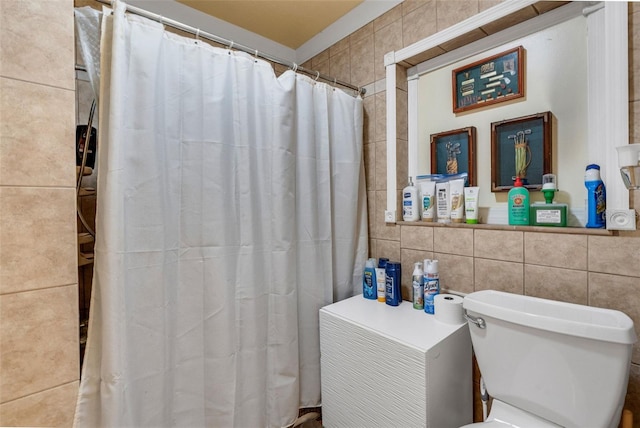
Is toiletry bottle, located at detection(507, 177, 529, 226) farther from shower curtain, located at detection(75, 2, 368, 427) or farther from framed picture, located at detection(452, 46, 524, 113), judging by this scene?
shower curtain, located at detection(75, 2, 368, 427)

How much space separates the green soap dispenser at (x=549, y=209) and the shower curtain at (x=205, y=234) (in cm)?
90

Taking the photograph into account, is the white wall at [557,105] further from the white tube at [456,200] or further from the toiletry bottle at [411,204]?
the toiletry bottle at [411,204]

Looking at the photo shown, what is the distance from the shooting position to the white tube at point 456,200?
1402 mm

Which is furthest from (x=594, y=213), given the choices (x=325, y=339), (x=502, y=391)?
(x=325, y=339)

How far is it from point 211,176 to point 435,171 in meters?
1.12

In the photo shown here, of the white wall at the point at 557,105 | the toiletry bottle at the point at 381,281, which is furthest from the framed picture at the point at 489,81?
the toiletry bottle at the point at 381,281

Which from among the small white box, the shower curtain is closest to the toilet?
the small white box

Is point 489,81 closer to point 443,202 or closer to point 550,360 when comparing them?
point 443,202

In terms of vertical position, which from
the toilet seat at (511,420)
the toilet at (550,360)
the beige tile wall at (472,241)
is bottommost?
the toilet seat at (511,420)

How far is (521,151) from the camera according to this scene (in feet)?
4.24

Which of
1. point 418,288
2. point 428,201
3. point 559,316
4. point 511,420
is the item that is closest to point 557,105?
point 428,201

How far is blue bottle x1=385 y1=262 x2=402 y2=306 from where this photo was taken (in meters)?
1.46

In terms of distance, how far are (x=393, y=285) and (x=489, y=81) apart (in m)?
1.06

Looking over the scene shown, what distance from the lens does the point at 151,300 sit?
105cm
